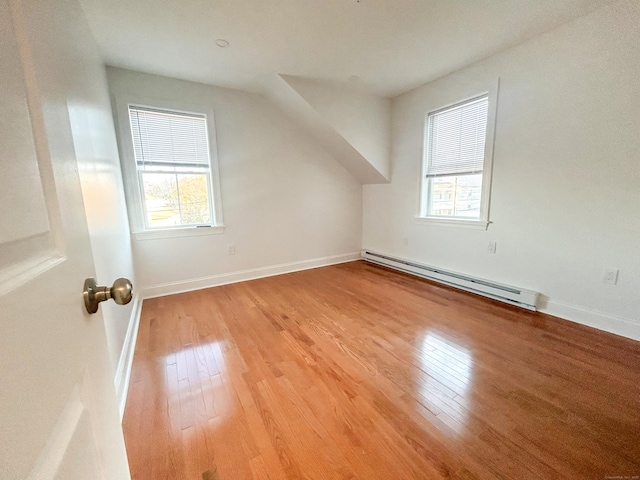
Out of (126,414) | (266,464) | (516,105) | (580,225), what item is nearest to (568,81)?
(516,105)

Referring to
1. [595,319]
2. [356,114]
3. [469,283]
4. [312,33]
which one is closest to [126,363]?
[312,33]

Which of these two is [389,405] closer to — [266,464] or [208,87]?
[266,464]

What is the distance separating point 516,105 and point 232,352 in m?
3.33

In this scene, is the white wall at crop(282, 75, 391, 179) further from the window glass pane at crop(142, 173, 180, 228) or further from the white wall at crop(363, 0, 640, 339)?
the window glass pane at crop(142, 173, 180, 228)

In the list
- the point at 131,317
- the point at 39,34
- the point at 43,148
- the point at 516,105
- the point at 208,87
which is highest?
the point at 208,87

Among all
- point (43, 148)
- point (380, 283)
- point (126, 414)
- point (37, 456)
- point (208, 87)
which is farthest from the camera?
point (380, 283)

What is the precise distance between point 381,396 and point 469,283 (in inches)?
79.5

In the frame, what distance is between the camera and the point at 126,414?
142 centimetres

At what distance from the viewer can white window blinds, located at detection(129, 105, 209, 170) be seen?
2830mm

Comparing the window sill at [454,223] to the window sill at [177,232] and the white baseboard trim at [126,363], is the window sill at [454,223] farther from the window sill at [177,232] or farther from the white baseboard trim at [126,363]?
the white baseboard trim at [126,363]

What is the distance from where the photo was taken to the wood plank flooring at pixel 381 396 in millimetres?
1147

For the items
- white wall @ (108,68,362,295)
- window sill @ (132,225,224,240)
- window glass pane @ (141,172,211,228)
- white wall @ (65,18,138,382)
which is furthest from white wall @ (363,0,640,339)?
white wall @ (65,18,138,382)

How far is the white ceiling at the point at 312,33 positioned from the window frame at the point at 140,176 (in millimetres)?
323

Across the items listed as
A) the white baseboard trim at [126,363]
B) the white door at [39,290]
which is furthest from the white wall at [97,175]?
the white door at [39,290]
